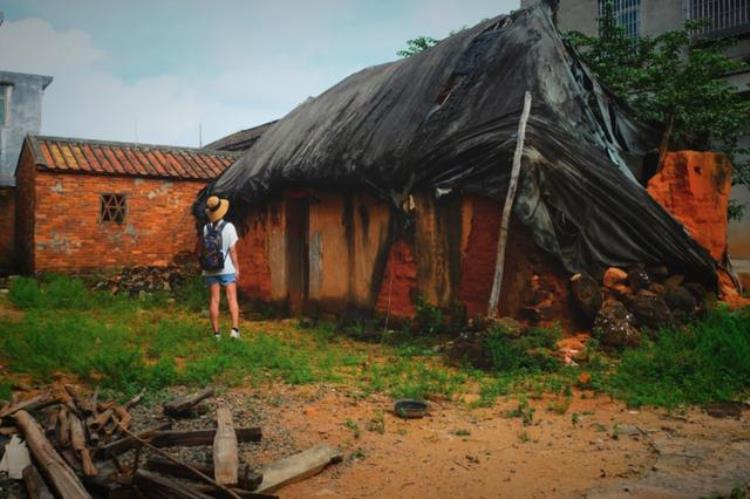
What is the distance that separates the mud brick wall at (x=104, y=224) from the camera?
42.7 feet

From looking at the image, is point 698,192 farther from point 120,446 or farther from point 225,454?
point 120,446

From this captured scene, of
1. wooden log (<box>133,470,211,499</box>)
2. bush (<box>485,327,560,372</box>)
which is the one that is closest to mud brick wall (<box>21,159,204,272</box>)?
bush (<box>485,327,560,372</box>)

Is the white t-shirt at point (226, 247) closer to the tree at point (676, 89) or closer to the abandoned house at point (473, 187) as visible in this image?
the abandoned house at point (473, 187)

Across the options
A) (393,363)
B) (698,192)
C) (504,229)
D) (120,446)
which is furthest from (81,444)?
(698,192)

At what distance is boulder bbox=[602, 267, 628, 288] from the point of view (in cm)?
641

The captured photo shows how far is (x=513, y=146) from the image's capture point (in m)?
6.42

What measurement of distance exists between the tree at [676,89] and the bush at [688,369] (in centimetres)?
405

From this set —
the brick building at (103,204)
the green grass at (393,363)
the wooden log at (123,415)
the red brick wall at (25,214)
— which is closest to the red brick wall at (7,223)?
the red brick wall at (25,214)

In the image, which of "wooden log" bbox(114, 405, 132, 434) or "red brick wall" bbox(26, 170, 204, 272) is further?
"red brick wall" bbox(26, 170, 204, 272)

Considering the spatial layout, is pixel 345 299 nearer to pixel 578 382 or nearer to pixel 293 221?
pixel 293 221

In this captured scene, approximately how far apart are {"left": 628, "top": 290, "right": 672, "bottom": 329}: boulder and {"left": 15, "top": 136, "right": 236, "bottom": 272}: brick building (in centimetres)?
1137

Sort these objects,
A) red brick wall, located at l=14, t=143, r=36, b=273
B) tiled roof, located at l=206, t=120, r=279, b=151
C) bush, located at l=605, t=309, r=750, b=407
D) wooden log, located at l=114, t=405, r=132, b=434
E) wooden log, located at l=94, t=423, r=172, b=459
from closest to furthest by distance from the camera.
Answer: wooden log, located at l=94, t=423, r=172, b=459
wooden log, located at l=114, t=405, r=132, b=434
bush, located at l=605, t=309, r=750, b=407
red brick wall, located at l=14, t=143, r=36, b=273
tiled roof, located at l=206, t=120, r=279, b=151

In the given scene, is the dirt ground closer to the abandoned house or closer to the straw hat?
the abandoned house

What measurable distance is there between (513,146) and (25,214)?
13.6 meters
